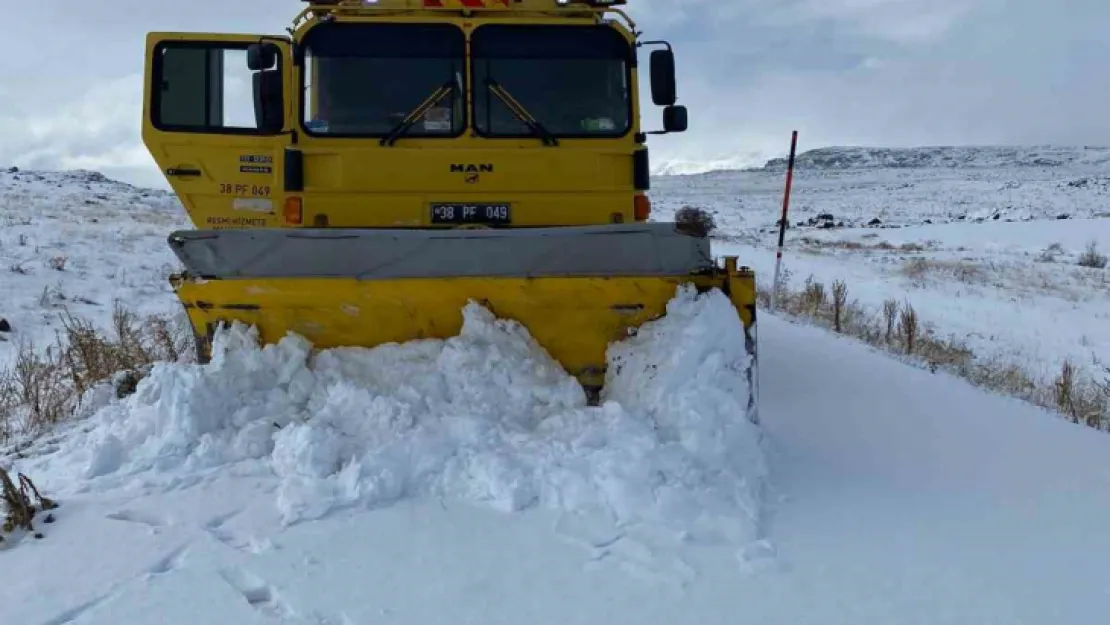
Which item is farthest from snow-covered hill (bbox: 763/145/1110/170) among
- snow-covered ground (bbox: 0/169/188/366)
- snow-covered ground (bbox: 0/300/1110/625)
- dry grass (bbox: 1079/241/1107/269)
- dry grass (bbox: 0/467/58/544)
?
dry grass (bbox: 0/467/58/544)

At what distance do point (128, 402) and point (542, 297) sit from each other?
6.94ft

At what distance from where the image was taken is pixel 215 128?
19.7 feet

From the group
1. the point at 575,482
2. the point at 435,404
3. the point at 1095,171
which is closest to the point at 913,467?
the point at 575,482

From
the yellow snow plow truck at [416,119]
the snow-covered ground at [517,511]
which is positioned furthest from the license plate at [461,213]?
the snow-covered ground at [517,511]

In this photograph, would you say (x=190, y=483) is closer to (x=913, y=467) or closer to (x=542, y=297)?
(x=542, y=297)

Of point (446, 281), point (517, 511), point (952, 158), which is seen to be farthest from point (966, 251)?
point (952, 158)

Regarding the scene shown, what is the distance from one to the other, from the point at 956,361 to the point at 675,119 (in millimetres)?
3956

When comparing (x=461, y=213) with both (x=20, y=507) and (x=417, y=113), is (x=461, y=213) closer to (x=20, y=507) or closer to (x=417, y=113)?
(x=417, y=113)

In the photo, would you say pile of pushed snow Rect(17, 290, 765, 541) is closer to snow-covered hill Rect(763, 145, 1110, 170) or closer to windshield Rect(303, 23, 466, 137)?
windshield Rect(303, 23, 466, 137)

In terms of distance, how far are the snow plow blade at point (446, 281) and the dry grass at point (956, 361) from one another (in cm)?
369

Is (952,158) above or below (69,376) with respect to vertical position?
above

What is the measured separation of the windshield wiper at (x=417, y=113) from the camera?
5889 mm

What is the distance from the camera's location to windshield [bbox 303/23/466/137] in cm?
604

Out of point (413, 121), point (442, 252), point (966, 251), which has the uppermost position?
point (413, 121)
